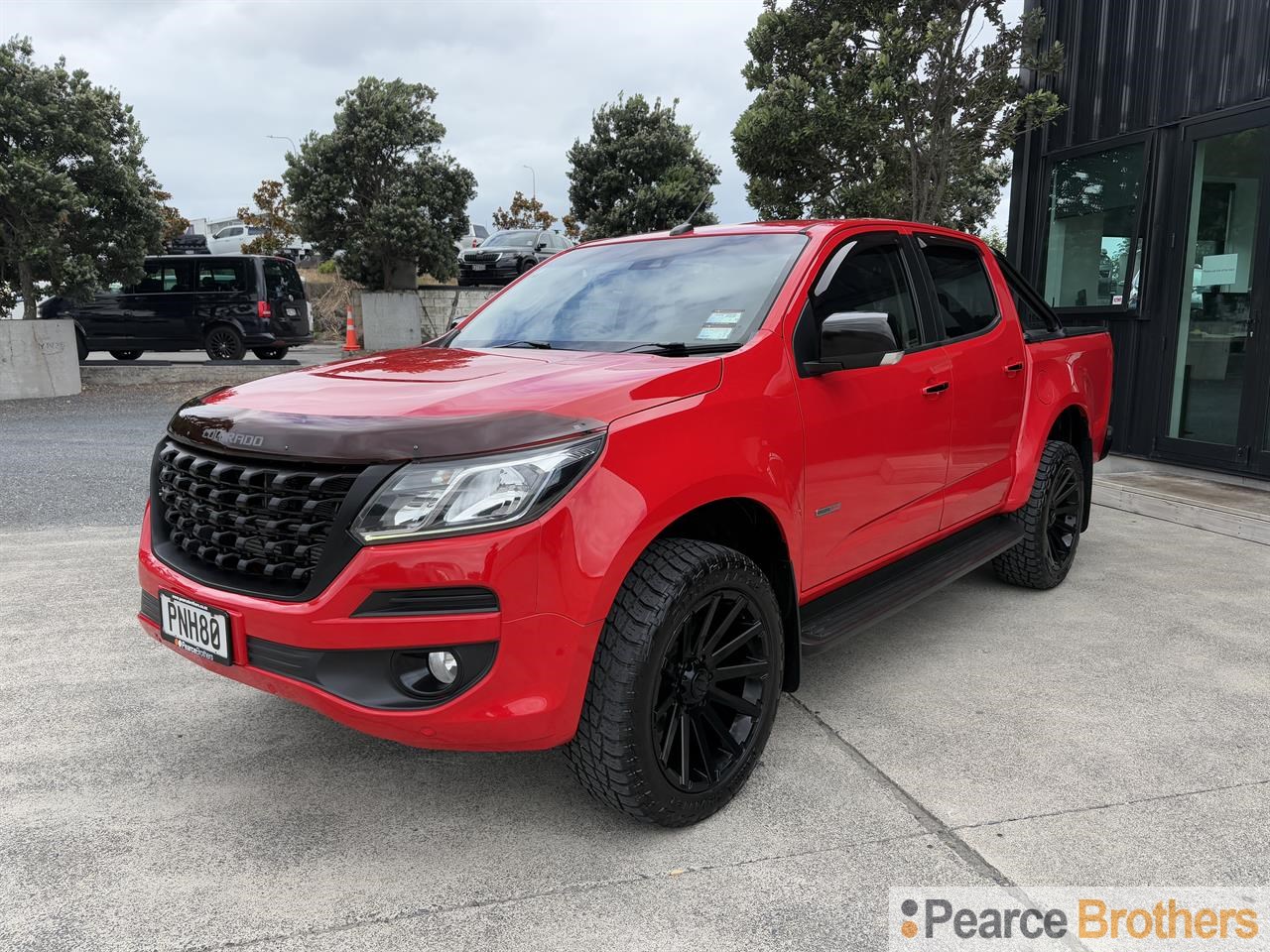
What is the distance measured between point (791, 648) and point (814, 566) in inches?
10.8

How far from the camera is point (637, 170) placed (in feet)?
72.2

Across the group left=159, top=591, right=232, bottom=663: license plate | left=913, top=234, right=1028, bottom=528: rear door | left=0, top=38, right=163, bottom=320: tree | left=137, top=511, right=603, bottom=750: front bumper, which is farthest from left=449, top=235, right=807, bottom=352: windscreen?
left=0, top=38, right=163, bottom=320: tree

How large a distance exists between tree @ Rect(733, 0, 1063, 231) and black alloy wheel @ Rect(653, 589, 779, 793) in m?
7.28

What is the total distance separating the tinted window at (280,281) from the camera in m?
15.6

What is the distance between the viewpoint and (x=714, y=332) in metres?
2.93

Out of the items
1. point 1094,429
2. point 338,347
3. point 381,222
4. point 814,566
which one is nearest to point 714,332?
point 814,566

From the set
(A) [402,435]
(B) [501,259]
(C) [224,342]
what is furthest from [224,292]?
(A) [402,435]

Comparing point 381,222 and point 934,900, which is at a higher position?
point 381,222

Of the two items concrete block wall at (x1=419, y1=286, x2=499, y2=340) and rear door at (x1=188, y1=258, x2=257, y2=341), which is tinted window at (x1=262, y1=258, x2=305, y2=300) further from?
concrete block wall at (x1=419, y1=286, x2=499, y2=340)

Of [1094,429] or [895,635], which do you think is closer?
[895,635]

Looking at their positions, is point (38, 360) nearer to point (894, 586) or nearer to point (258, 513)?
point (258, 513)

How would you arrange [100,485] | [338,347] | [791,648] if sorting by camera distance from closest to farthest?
[791,648] → [100,485] → [338,347]

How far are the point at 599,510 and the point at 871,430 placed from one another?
52.9 inches

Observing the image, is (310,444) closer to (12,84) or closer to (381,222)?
(12,84)
